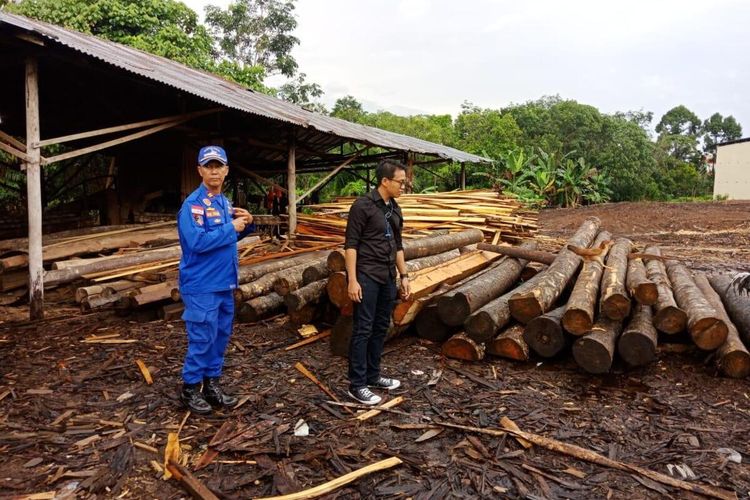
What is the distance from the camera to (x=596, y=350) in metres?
4.07

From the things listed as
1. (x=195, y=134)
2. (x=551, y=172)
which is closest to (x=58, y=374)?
(x=195, y=134)

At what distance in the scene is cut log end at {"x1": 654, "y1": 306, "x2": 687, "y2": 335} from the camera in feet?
14.4

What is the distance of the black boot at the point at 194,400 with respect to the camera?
3492 mm

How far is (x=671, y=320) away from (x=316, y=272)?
3.56 metres

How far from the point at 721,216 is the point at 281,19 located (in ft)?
75.2

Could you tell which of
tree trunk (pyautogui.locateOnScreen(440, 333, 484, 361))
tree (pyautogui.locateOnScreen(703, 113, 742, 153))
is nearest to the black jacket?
tree trunk (pyautogui.locateOnScreen(440, 333, 484, 361))

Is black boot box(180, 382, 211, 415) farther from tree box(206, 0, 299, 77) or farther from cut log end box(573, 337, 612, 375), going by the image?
tree box(206, 0, 299, 77)

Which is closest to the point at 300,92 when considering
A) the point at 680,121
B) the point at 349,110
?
the point at 349,110

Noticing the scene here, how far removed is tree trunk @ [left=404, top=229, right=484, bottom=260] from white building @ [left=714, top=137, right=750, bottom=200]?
29.8 metres

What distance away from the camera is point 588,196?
26422mm

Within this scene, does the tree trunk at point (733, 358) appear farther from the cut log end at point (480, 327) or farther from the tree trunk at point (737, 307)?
the cut log end at point (480, 327)

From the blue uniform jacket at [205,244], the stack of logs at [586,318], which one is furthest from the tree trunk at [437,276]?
the blue uniform jacket at [205,244]

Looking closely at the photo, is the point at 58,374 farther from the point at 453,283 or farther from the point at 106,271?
the point at 453,283

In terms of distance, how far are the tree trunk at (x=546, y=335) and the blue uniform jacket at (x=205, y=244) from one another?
275 centimetres
